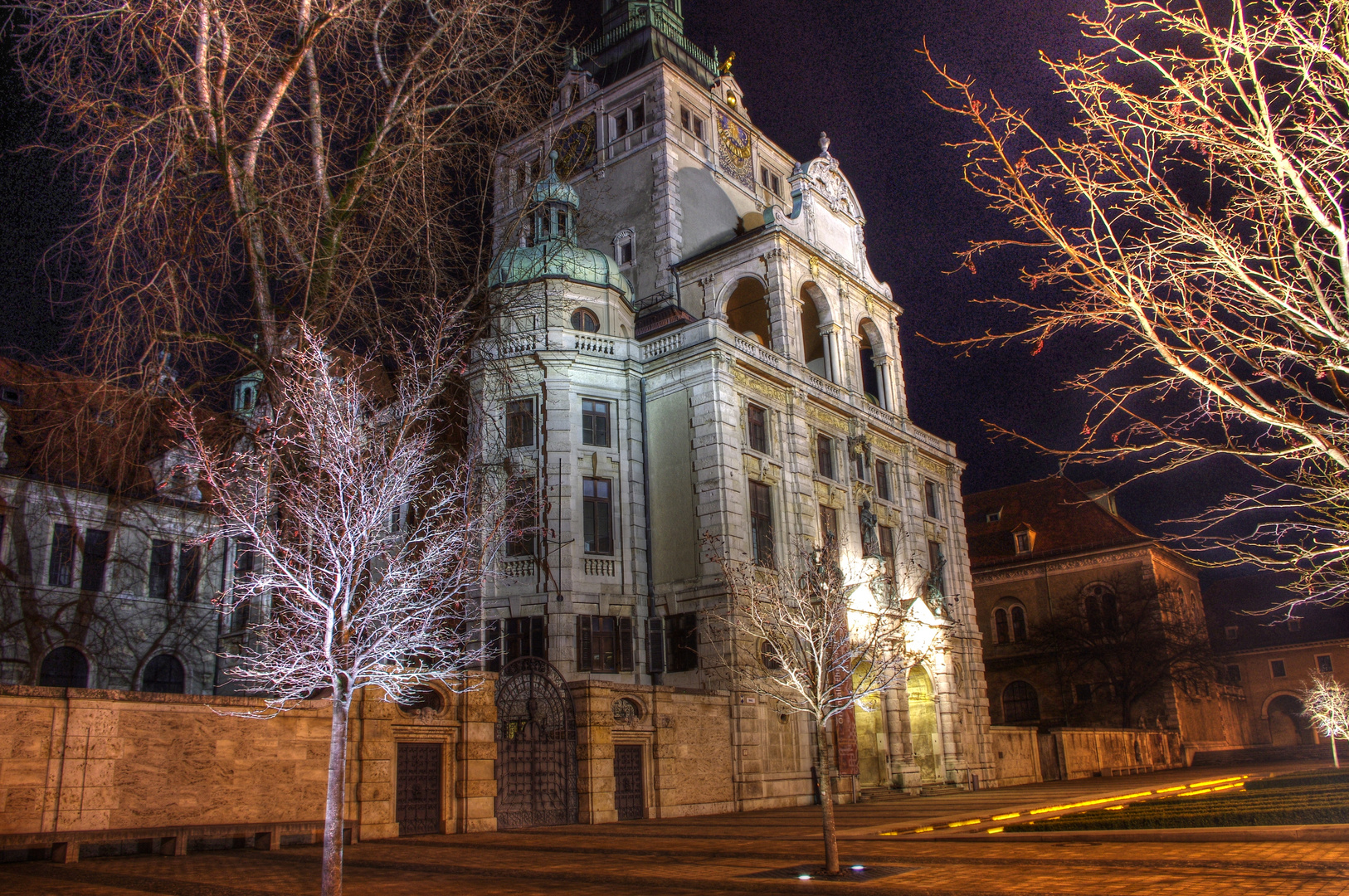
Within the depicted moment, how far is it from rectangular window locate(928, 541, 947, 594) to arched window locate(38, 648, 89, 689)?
34.7 m

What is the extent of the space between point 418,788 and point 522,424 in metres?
15.1

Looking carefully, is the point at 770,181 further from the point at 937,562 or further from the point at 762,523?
the point at 762,523

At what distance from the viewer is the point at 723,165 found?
46281mm

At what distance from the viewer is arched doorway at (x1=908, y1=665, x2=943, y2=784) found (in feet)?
129

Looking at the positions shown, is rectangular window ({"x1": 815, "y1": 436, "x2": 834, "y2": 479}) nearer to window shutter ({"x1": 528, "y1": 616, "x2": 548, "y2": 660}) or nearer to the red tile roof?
window shutter ({"x1": 528, "y1": 616, "x2": 548, "y2": 660})

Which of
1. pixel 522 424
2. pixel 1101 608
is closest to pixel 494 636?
pixel 522 424

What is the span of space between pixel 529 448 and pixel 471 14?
18.1m

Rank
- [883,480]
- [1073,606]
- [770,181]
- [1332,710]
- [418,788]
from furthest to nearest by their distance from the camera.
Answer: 1. [1073,606]
2. [770,181]
3. [1332,710]
4. [883,480]
5. [418,788]

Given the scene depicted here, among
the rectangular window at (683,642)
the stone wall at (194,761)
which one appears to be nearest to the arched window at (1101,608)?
the rectangular window at (683,642)

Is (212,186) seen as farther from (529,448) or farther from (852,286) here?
(852,286)

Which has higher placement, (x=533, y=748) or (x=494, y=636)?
(x=494, y=636)

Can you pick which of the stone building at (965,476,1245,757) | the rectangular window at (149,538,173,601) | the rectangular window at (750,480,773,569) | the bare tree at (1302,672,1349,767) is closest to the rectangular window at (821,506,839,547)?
the rectangular window at (750,480,773,569)

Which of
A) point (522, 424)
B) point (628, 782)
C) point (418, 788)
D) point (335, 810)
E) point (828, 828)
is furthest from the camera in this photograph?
point (522, 424)

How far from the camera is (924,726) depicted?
39.9 metres
